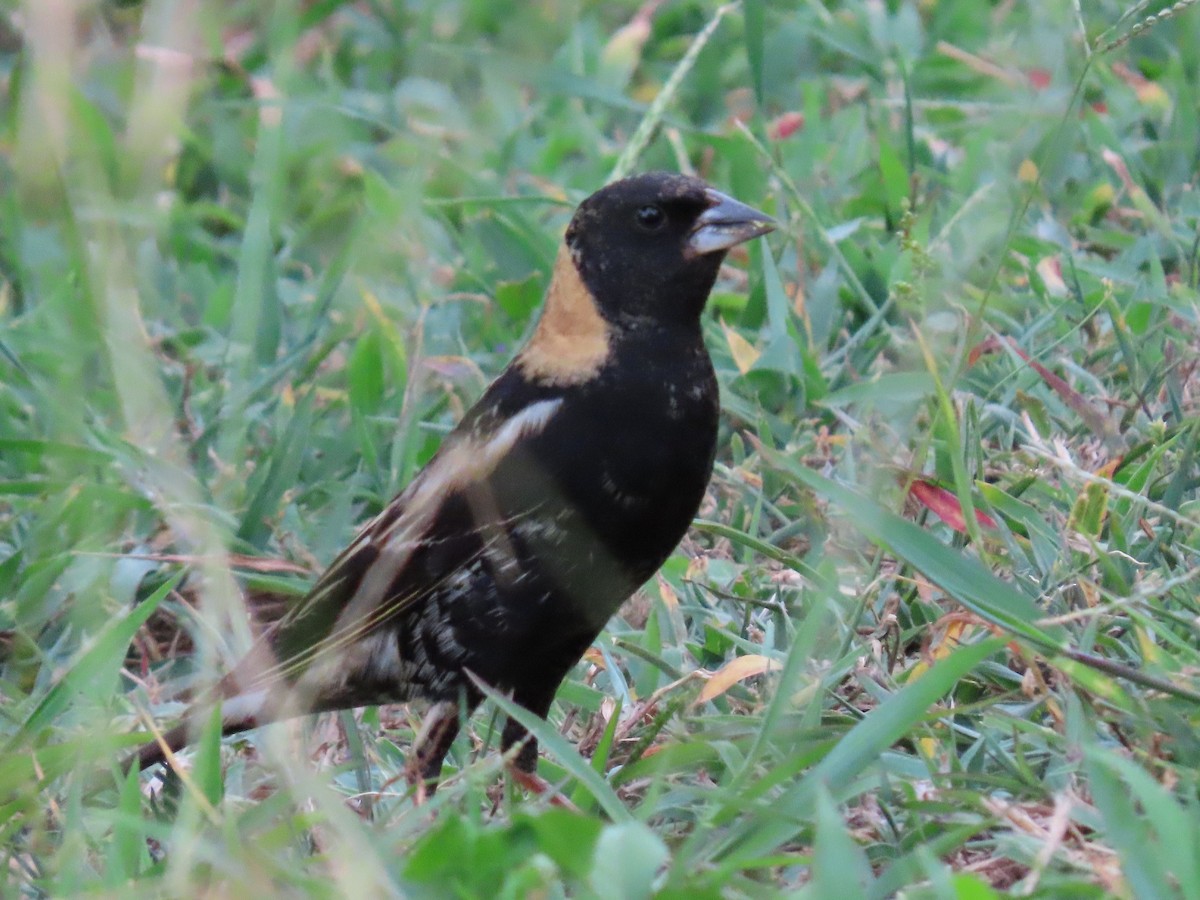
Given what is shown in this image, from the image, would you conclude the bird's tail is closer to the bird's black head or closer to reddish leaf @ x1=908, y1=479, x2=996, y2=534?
the bird's black head

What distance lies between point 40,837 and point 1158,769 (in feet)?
5.37

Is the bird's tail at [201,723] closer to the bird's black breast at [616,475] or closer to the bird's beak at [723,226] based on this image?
the bird's black breast at [616,475]

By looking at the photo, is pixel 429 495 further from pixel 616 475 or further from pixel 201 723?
pixel 201 723

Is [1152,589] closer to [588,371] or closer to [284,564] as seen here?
[588,371]

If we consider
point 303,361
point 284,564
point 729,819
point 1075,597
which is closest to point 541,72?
point 303,361

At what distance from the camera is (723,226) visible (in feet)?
11.3

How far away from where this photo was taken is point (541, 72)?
4.99 m

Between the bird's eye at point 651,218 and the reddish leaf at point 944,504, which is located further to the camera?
the bird's eye at point 651,218

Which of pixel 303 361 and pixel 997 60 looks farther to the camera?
pixel 997 60

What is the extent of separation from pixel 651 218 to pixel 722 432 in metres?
0.98

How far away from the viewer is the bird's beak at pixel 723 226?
134 inches

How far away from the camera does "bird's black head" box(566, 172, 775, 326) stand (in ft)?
11.1

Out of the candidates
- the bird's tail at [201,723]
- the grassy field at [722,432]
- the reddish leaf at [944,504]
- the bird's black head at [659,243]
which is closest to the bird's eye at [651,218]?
the bird's black head at [659,243]

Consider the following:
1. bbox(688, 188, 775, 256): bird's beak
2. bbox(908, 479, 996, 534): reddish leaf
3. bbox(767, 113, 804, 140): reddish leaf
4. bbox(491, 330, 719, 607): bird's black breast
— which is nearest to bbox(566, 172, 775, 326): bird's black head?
bbox(688, 188, 775, 256): bird's beak
